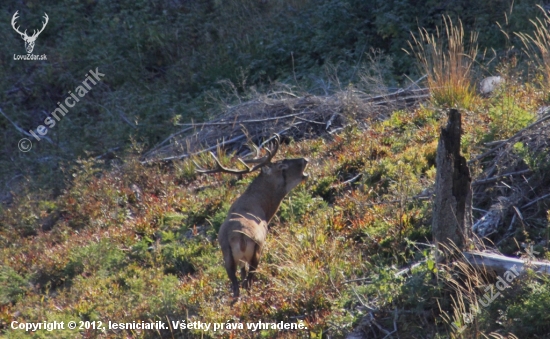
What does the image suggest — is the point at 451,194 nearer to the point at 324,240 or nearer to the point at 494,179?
the point at 494,179

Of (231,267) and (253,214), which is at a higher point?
(253,214)

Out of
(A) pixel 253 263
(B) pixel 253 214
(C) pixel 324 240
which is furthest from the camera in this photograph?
(C) pixel 324 240

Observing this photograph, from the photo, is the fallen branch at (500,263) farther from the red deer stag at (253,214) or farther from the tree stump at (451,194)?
the red deer stag at (253,214)

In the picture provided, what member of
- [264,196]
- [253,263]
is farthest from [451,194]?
[264,196]

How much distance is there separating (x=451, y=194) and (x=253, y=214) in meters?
2.24

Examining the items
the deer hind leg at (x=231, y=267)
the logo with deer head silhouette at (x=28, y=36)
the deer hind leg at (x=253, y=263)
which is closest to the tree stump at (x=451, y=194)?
the deer hind leg at (x=253, y=263)

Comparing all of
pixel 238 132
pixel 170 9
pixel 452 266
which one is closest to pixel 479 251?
pixel 452 266

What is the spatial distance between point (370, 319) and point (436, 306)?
530 millimetres

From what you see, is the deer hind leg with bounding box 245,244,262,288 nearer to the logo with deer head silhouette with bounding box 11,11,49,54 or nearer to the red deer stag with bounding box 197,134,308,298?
the red deer stag with bounding box 197,134,308,298

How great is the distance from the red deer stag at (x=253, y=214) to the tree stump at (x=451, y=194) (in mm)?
1898

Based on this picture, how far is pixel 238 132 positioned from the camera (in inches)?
464

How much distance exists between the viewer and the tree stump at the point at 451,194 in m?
5.57

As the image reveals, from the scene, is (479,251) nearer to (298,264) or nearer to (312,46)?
(298,264)

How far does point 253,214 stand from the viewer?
716cm
